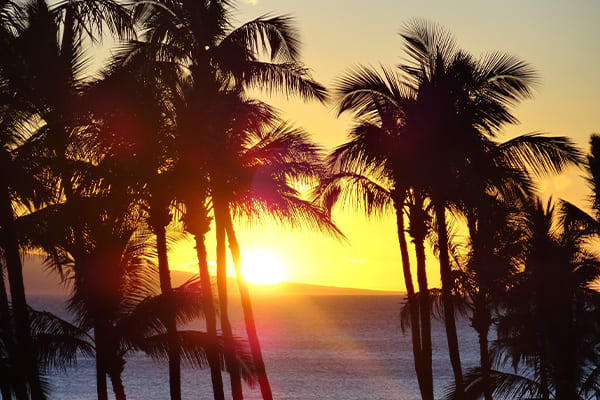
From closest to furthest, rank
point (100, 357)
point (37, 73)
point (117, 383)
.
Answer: point (37, 73), point (100, 357), point (117, 383)

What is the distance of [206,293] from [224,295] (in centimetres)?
219

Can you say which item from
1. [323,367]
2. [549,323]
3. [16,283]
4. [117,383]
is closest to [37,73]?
[16,283]

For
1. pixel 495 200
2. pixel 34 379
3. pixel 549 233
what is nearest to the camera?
pixel 34 379

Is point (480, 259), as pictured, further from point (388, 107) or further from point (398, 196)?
point (388, 107)

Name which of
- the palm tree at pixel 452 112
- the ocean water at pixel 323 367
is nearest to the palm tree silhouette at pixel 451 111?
the palm tree at pixel 452 112

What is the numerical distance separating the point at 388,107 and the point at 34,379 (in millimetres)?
9762

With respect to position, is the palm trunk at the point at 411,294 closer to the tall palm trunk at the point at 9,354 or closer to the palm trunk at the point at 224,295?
the palm trunk at the point at 224,295

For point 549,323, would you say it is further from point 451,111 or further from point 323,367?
point 323,367

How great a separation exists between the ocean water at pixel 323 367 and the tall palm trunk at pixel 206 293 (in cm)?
1497

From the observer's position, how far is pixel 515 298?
74.8 ft

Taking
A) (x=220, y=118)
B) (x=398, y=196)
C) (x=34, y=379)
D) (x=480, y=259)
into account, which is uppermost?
(x=220, y=118)

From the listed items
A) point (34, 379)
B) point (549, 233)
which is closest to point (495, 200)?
point (549, 233)

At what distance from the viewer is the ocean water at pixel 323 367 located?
77.3 metres

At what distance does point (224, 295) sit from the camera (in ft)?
87.4
